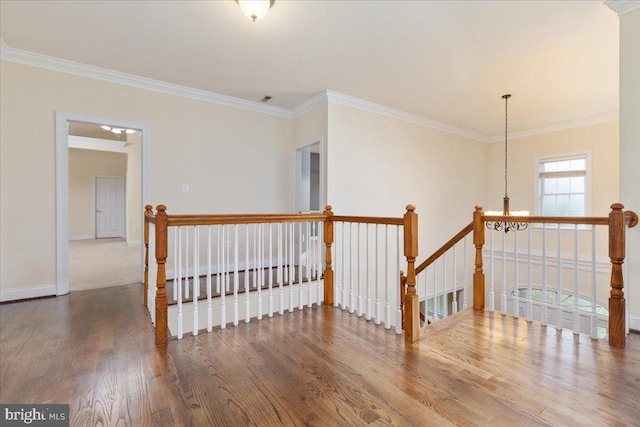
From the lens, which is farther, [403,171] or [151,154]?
[403,171]

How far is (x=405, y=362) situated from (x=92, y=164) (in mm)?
10259

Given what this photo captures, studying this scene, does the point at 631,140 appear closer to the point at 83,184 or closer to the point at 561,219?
the point at 561,219

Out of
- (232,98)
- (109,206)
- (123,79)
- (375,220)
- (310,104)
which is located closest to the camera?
(375,220)

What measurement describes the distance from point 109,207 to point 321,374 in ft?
32.1

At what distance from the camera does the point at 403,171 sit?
517 cm

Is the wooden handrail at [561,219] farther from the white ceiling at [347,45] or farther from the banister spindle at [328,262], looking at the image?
the white ceiling at [347,45]

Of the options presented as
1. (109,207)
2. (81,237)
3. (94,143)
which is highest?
(94,143)

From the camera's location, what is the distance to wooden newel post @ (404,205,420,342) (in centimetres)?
223

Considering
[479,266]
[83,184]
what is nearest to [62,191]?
[479,266]

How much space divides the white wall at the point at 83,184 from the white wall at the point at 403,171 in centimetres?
819

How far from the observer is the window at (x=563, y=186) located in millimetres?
5531

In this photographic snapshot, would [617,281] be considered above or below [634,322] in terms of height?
above

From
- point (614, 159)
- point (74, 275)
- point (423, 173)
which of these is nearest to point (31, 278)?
point (74, 275)

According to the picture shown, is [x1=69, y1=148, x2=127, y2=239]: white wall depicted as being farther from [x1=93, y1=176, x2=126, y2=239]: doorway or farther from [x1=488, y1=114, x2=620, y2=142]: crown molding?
[x1=488, y1=114, x2=620, y2=142]: crown molding
